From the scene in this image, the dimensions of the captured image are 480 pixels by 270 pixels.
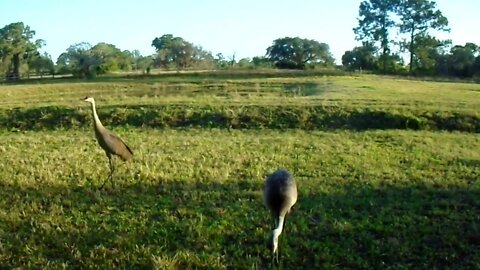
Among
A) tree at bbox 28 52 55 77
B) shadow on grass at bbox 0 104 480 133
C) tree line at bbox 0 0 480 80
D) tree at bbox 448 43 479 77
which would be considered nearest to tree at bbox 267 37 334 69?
tree line at bbox 0 0 480 80

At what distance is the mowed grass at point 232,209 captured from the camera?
6.00 meters

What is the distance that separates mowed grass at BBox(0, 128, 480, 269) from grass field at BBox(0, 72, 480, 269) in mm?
21

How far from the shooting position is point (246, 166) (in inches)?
403

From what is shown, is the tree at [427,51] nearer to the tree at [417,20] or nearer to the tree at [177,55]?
the tree at [417,20]

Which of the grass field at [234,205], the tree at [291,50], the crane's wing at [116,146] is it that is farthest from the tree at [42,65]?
the crane's wing at [116,146]

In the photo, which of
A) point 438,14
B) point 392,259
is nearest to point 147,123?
point 392,259

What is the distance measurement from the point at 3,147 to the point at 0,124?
21.1ft

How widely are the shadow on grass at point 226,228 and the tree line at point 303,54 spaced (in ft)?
157

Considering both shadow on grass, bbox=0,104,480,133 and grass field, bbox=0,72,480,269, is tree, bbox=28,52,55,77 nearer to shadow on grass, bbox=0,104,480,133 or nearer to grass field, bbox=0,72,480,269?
shadow on grass, bbox=0,104,480,133

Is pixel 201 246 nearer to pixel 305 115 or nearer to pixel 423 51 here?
pixel 305 115

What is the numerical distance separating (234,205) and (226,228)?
0.91 m

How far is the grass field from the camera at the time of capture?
602cm

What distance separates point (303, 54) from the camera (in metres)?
80.3

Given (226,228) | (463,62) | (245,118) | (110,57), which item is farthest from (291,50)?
(226,228)
